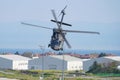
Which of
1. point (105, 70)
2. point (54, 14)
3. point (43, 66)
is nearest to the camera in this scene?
point (54, 14)

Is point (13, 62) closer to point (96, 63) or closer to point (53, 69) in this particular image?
point (53, 69)

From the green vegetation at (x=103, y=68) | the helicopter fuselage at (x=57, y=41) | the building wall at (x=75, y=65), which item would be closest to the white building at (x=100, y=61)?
the green vegetation at (x=103, y=68)

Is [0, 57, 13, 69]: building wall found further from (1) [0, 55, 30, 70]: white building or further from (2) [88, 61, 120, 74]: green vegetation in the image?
(2) [88, 61, 120, 74]: green vegetation

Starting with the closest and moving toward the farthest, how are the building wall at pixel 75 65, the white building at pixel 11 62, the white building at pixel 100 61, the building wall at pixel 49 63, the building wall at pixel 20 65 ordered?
the white building at pixel 100 61, the building wall at pixel 49 63, the building wall at pixel 75 65, the white building at pixel 11 62, the building wall at pixel 20 65

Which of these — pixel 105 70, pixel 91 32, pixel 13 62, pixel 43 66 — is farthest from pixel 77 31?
pixel 13 62

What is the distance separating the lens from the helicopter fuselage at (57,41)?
1778 inches

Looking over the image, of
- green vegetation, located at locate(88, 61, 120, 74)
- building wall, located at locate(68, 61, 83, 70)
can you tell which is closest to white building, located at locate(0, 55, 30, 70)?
building wall, located at locate(68, 61, 83, 70)

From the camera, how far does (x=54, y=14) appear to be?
161ft

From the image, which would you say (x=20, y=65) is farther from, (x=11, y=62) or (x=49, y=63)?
(x=49, y=63)

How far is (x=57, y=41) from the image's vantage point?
149 feet

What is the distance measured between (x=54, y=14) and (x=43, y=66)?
3598cm

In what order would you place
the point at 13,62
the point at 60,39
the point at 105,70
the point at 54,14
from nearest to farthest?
the point at 60,39, the point at 54,14, the point at 105,70, the point at 13,62

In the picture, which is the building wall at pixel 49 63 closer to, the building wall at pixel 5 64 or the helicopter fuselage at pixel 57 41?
the building wall at pixel 5 64

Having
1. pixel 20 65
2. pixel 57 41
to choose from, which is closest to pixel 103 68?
pixel 20 65
